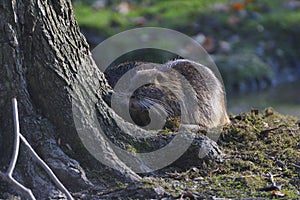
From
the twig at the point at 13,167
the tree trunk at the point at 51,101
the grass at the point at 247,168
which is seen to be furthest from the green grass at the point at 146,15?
the twig at the point at 13,167

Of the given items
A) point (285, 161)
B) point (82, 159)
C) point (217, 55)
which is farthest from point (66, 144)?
point (217, 55)

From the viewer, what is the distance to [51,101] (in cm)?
394

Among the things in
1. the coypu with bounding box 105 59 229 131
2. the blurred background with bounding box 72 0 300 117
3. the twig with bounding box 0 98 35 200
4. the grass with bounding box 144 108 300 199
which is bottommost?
the twig with bounding box 0 98 35 200

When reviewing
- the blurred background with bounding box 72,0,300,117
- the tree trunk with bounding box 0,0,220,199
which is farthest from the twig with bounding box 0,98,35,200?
the blurred background with bounding box 72,0,300,117

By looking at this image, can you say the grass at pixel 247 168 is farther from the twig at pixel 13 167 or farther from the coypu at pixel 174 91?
the twig at pixel 13 167

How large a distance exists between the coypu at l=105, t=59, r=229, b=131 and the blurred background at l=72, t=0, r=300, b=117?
155 inches

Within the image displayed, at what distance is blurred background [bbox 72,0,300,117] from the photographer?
32.5 ft

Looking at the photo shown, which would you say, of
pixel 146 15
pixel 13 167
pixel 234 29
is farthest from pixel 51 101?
pixel 146 15

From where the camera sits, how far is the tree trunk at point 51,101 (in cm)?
381

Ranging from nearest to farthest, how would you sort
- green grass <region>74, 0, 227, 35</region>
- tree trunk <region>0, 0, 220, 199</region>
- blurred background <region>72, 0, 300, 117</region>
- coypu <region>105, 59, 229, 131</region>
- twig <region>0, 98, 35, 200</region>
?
1. twig <region>0, 98, 35, 200</region>
2. tree trunk <region>0, 0, 220, 199</region>
3. coypu <region>105, 59, 229, 131</region>
4. blurred background <region>72, 0, 300, 117</region>
5. green grass <region>74, 0, 227, 35</region>

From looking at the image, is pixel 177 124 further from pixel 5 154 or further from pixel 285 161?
pixel 5 154

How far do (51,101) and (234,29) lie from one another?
7456mm

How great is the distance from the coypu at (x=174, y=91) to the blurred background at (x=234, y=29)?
12.9ft

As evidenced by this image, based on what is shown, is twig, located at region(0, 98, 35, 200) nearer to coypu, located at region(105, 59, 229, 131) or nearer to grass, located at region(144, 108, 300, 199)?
grass, located at region(144, 108, 300, 199)
